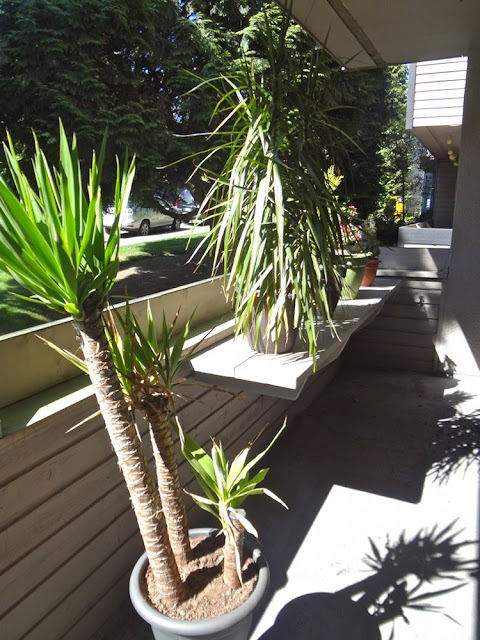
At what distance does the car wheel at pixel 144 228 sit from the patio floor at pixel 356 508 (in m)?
6.42

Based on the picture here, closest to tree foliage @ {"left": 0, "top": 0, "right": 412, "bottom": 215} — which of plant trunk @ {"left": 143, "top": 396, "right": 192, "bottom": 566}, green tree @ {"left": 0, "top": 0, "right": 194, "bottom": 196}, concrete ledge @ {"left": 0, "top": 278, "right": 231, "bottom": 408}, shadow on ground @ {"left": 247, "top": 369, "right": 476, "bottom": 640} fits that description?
green tree @ {"left": 0, "top": 0, "right": 194, "bottom": 196}

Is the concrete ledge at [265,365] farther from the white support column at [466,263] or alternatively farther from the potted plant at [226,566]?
the white support column at [466,263]

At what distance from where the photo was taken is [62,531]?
1385 mm

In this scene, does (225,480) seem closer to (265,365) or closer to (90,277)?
(265,365)

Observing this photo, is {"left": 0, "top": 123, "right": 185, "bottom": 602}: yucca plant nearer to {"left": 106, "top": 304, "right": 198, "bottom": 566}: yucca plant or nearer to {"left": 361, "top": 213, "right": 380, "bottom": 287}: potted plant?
{"left": 106, "top": 304, "right": 198, "bottom": 566}: yucca plant

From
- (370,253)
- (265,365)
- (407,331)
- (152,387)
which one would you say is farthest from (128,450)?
(407,331)

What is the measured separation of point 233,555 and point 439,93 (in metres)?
6.14

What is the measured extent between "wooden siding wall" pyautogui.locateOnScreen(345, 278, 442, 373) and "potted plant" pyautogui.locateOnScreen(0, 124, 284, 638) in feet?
10.3

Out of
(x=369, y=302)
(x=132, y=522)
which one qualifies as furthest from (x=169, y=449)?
(x=369, y=302)

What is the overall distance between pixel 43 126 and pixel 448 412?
4.38 metres

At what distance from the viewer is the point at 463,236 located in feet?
11.8

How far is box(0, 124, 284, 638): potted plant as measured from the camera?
0.87m

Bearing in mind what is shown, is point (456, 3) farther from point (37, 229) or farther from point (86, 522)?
point (86, 522)

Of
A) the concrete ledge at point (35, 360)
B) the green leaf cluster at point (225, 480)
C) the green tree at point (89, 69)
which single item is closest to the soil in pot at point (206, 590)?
the green leaf cluster at point (225, 480)
